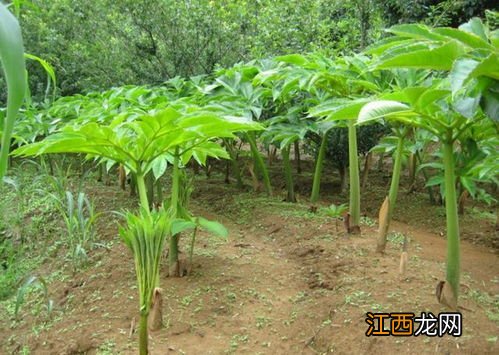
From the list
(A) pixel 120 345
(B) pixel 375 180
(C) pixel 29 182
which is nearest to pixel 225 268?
(A) pixel 120 345

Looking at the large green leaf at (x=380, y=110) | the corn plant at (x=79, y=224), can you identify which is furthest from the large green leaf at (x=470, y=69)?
the corn plant at (x=79, y=224)

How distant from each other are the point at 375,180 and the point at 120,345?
3727mm

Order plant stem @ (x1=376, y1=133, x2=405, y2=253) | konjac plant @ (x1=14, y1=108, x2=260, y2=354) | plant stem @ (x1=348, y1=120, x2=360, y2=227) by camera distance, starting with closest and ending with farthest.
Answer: konjac plant @ (x1=14, y1=108, x2=260, y2=354)
plant stem @ (x1=376, y1=133, x2=405, y2=253)
plant stem @ (x1=348, y1=120, x2=360, y2=227)

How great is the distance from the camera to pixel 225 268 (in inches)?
110

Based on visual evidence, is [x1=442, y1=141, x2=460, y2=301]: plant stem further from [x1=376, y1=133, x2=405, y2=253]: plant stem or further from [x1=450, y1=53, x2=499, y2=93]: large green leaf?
[x1=450, y1=53, x2=499, y2=93]: large green leaf

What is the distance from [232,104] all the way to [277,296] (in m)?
1.46

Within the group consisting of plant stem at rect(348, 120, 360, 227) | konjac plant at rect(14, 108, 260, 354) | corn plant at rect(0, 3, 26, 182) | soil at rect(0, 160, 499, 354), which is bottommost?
soil at rect(0, 160, 499, 354)

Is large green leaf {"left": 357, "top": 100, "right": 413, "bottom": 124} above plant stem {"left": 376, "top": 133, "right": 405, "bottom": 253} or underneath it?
above

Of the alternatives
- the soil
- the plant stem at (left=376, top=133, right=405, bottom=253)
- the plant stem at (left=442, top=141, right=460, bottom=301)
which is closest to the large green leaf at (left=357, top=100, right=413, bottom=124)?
the plant stem at (left=442, top=141, right=460, bottom=301)

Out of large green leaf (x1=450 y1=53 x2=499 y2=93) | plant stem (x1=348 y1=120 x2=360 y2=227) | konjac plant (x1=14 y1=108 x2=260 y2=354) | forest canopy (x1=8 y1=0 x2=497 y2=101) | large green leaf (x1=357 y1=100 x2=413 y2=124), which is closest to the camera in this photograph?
large green leaf (x1=450 y1=53 x2=499 y2=93)

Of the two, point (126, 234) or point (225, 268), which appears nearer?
point (126, 234)

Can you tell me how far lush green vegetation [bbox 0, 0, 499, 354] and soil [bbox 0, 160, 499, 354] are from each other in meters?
0.17

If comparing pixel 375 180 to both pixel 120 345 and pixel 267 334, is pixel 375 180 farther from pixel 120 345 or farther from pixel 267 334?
pixel 120 345

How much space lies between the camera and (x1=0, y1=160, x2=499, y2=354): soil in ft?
6.73
